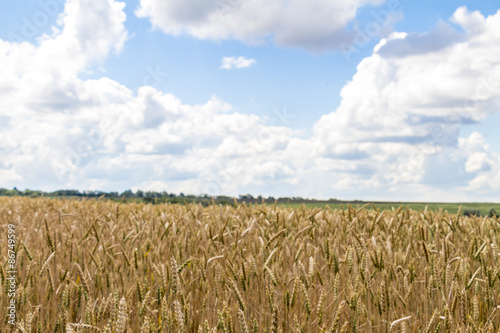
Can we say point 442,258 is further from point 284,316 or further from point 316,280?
point 284,316

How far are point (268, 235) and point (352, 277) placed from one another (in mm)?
1230

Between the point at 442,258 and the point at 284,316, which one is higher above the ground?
the point at 442,258

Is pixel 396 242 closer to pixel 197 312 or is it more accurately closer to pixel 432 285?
pixel 432 285

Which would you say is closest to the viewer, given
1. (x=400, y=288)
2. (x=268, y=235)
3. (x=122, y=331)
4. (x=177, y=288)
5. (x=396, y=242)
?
(x=122, y=331)

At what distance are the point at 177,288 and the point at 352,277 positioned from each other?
45.9 inches

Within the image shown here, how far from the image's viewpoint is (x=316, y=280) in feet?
10.4

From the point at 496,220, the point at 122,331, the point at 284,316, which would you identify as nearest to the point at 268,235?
the point at 284,316

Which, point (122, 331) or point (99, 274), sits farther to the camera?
point (99, 274)

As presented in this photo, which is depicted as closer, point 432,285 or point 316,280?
point 432,285

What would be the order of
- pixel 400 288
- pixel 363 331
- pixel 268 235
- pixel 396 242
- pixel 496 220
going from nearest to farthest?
1. pixel 363 331
2. pixel 400 288
3. pixel 268 235
4. pixel 396 242
5. pixel 496 220

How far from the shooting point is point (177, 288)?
2393 mm

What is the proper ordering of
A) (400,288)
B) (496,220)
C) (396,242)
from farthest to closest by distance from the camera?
(496,220) < (396,242) < (400,288)

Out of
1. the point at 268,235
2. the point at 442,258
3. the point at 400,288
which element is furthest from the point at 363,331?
the point at 268,235

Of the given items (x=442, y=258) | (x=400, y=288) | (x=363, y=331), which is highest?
(x=442, y=258)
